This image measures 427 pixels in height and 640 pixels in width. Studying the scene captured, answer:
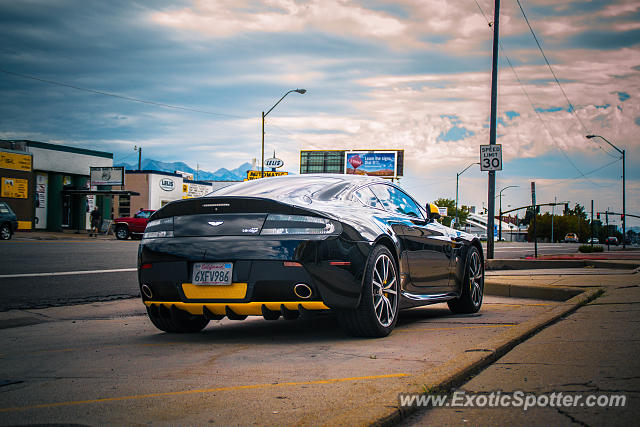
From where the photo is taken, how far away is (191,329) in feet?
19.5

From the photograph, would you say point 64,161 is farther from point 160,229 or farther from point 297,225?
point 297,225

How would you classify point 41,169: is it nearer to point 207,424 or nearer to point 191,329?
point 191,329

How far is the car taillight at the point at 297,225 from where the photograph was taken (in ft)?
16.4

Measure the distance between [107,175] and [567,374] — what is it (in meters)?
46.3

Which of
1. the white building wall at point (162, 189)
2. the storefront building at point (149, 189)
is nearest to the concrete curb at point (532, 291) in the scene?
the storefront building at point (149, 189)

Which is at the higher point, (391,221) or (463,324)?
(391,221)

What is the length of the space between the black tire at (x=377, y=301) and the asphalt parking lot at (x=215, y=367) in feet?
0.36

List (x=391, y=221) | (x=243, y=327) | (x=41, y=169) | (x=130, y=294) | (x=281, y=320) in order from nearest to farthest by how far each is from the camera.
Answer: (x=391, y=221), (x=243, y=327), (x=281, y=320), (x=130, y=294), (x=41, y=169)

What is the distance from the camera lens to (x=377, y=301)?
533 centimetres

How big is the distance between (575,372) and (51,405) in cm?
284

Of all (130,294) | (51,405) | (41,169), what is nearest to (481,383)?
(51,405)

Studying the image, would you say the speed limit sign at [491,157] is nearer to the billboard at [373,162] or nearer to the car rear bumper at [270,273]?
the car rear bumper at [270,273]

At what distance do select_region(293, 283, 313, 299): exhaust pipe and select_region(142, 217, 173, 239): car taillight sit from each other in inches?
46.5

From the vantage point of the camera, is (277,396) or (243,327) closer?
(277,396)
